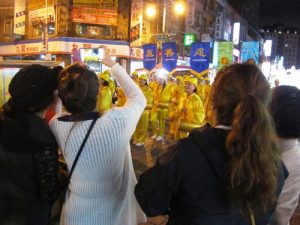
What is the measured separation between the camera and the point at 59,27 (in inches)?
770

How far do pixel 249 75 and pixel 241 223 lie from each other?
0.73m

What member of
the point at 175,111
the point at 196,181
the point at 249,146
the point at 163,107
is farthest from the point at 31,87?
the point at 163,107

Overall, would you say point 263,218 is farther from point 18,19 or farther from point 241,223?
point 18,19

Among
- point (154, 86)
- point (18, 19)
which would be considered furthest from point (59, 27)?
point (154, 86)

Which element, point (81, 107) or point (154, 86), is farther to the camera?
point (154, 86)

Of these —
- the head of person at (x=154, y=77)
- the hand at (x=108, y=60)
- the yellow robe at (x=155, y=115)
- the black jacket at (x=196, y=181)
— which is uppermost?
the hand at (x=108, y=60)

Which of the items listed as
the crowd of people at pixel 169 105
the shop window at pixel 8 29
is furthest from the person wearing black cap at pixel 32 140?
the shop window at pixel 8 29

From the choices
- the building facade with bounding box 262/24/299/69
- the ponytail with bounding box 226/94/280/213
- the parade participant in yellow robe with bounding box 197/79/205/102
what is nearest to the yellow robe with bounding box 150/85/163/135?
the parade participant in yellow robe with bounding box 197/79/205/102

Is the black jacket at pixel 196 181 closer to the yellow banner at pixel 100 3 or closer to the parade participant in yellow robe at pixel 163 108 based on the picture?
the parade participant in yellow robe at pixel 163 108

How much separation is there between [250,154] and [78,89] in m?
1.04

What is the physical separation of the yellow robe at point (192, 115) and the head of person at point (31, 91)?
21.4 ft

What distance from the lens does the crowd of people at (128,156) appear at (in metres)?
1.48

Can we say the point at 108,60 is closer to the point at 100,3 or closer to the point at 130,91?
the point at 130,91

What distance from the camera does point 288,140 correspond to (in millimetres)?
2166
